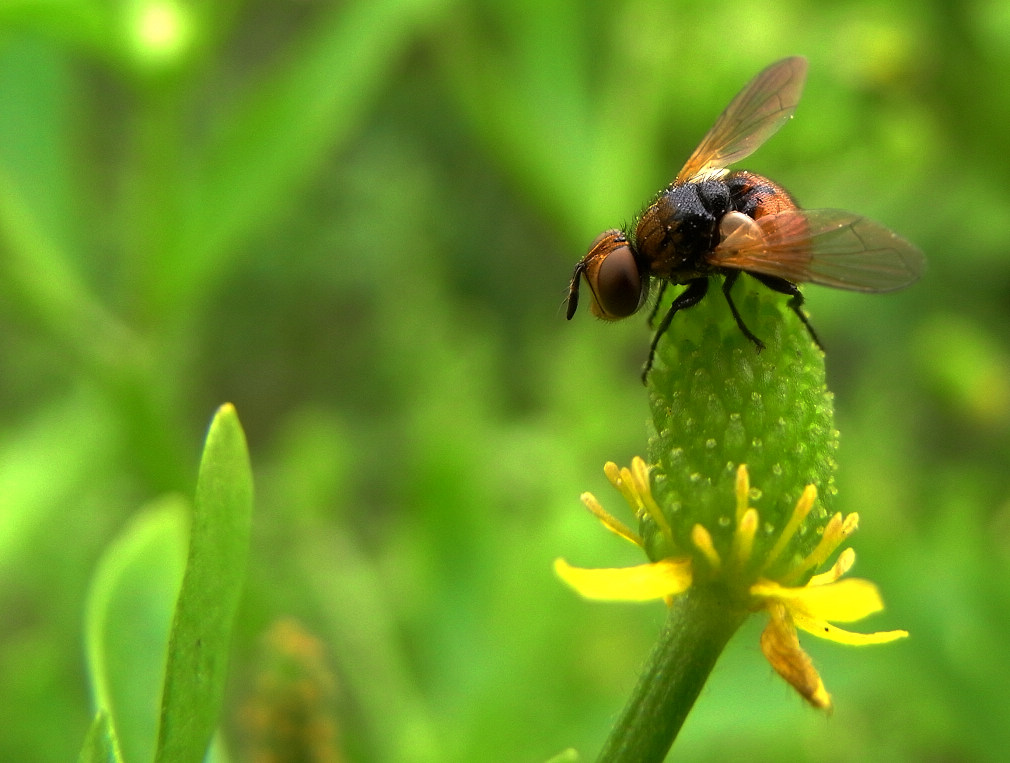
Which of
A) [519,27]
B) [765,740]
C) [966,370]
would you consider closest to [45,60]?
[519,27]

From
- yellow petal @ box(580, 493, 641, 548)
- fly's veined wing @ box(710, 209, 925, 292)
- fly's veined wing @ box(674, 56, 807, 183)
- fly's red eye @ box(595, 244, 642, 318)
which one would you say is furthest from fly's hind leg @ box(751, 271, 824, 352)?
fly's veined wing @ box(674, 56, 807, 183)

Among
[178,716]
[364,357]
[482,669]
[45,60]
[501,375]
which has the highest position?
[45,60]

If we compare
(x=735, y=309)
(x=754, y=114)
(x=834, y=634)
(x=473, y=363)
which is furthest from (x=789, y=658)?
(x=473, y=363)

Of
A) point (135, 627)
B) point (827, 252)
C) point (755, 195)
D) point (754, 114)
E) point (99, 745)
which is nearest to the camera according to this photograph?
point (99, 745)

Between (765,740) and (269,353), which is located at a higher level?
(269,353)

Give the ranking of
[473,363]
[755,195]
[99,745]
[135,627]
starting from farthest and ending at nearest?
[473,363] → [755,195] → [135,627] → [99,745]

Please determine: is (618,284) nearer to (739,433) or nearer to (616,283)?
(616,283)

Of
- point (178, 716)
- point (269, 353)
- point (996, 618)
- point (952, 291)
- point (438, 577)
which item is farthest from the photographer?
point (269, 353)

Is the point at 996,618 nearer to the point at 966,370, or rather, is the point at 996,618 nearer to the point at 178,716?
the point at 966,370
